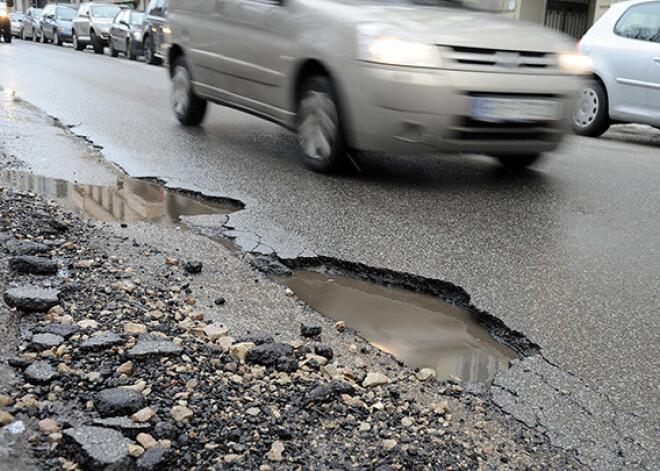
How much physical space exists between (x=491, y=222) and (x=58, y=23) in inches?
1245

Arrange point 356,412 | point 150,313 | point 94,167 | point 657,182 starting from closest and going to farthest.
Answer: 1. point 356,412
2. point 150,313
3. point 94,167
4. point 657,182

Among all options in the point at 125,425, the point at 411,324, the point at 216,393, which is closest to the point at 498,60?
the point at 411,324


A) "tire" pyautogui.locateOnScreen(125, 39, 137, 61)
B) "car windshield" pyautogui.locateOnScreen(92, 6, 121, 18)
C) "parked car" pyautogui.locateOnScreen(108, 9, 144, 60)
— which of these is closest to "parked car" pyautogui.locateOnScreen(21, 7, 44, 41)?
"car windshield" pyautogui.locateOnScreen(92, 6, 121, 18)

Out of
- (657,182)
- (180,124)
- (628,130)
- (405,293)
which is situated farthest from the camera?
(628,130)

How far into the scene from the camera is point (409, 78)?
18.5 ft

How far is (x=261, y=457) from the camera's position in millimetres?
2309

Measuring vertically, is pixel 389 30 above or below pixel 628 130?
above

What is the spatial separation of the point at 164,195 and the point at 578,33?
64.7 feet

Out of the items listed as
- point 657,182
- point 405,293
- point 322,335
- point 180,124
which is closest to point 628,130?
point 657,182

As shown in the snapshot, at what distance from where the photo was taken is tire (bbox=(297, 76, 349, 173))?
20.4 feet

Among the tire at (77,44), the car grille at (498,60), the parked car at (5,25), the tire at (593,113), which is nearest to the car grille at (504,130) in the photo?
the car grille at (498,60)

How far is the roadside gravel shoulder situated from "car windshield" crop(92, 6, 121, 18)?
2774cm

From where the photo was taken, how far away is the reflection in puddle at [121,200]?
5.07 metres

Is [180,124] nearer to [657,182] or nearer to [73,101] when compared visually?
[73,101]
